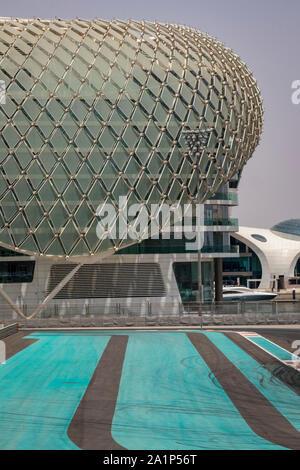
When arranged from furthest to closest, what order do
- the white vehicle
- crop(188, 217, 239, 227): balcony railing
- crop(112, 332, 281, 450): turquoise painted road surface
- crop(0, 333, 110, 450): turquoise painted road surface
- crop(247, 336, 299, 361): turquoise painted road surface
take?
the white vehicle < crop(188, 217, 239, 227): balcony railing < crop(247, 336, 299, 361): turquoise painted road surface < crop(0, 333, 110, 450): turquoise painted road surface < crop(112, 332, 281, 450): turquoise painted road surface

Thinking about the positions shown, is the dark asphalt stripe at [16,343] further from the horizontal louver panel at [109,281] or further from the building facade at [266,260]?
the building facade at [266,260]

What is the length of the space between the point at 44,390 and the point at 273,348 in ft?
40.0

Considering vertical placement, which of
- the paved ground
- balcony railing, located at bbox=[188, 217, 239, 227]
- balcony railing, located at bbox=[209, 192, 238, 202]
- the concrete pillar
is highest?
balcony railing, located at bbox=[209, 192, 238, 202]

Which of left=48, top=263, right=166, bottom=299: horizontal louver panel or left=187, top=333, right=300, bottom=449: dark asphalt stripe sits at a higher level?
left=48, top=263, right=166, bottom=299: horizontal louver panel

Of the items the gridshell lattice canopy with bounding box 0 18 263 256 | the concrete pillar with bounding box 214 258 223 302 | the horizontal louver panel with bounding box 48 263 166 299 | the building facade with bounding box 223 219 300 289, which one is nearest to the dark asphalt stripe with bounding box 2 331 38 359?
the horizontal louver panel with bounding box 48 263 166 299

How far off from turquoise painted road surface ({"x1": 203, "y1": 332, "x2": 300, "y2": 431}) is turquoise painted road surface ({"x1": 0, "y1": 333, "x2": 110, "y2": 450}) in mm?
5501

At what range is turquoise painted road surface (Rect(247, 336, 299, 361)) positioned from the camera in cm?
2594

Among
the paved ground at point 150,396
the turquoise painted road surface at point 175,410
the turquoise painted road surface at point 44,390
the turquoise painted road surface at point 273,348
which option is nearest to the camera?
the turquoise painted road surface at point 175,410

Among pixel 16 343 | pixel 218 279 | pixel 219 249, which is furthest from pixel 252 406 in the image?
pixel 218 279

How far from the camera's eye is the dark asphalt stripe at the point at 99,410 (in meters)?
14.5

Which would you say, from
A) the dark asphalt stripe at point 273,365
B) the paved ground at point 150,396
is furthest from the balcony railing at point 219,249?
the paved ground at point 150,396

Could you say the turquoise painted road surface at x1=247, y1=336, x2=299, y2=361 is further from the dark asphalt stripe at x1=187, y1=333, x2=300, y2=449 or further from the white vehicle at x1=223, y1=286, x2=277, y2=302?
the white vehicle at x1=223, y1=286, x2=277, y2=302

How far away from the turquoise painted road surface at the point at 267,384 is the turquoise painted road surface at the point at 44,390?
550 centimetres

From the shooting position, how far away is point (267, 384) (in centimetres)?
2059
